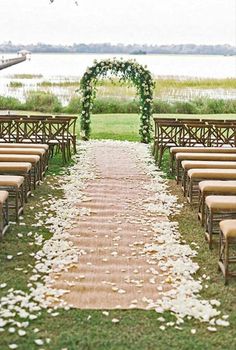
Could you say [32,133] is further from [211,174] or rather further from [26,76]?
[26,76]

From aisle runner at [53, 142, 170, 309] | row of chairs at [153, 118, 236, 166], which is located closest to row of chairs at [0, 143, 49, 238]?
aisle runner at [53, 142, 170, 309]

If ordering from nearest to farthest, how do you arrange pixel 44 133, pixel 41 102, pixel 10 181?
pixel 10 181, pixel 44 133, pixel 41 102

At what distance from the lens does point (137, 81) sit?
13.2 m

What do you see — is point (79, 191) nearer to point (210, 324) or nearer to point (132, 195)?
point (132, 195)

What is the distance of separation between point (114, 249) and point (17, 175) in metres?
2.12

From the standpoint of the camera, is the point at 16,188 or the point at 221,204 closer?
the point at 221,204

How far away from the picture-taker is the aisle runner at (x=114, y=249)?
4414mm

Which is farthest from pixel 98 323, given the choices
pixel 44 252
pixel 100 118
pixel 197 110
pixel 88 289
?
pixel 197 110

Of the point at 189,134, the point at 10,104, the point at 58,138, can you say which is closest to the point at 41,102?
the point at 10,104

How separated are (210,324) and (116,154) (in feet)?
24.6

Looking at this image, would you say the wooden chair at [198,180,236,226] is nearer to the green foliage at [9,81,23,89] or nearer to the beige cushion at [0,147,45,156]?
the beige cushion at [0,147,45,156]

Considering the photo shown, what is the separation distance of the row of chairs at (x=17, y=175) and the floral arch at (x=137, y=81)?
425 centimetres

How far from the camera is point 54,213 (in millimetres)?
6719

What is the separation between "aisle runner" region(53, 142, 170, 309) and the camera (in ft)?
14.5
